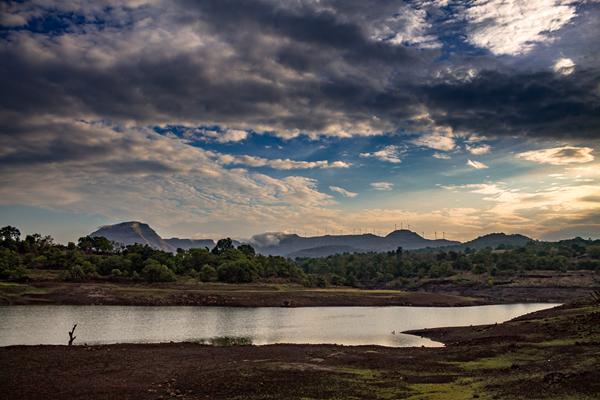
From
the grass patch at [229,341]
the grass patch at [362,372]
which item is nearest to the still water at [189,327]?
the grass patch at [229,341]

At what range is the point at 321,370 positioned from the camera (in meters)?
42.5

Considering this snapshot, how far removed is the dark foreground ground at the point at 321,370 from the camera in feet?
107

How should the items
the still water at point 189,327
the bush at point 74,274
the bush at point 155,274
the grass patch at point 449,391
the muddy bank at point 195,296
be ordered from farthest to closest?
1. the bush at point 155,274
2. the bush at point 74,274
3. the muddy bank at point 195,296
4. the still water at point 189,327
5. the grass patch at point 449,391

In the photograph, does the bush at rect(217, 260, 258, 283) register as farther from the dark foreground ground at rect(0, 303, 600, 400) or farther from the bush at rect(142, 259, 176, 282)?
the dark foreground ground at rect(0, 303, 600, 400)

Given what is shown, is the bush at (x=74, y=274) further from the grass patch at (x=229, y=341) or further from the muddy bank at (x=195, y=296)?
the grass patch at (x=229, y=341)

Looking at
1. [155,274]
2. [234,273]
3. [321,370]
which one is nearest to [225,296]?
[155,274]

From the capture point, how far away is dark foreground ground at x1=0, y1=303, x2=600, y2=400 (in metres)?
32.6

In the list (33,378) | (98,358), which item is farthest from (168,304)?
(33,378)

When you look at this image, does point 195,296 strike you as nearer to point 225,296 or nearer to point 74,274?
point 225,296

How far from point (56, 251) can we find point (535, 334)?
188m

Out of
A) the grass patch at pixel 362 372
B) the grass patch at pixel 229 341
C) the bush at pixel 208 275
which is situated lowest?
the grass patch at pixel 229 341

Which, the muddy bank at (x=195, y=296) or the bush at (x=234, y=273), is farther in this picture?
the bush at (x=234, y=273)

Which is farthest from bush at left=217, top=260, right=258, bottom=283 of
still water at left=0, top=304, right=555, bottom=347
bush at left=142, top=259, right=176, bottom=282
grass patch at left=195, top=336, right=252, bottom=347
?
grass patch at left=195, top=336, right=252, bottom=347

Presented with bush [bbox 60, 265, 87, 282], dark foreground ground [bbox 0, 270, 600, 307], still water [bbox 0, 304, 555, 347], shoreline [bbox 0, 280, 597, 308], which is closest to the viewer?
still water [bbox 0, 304, 555, 347]
